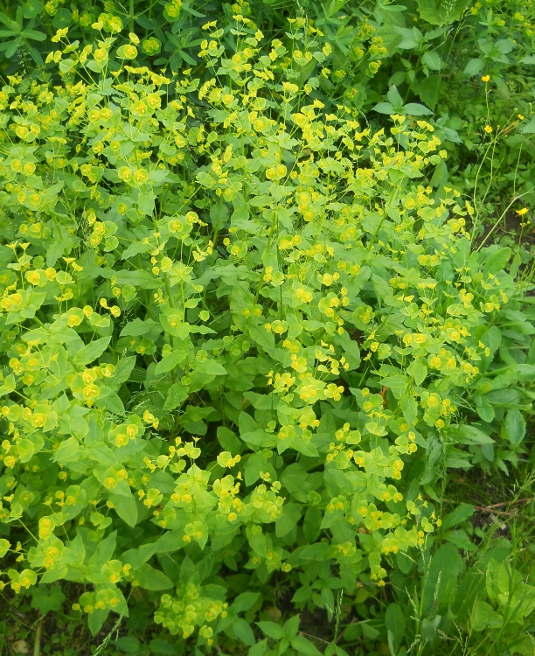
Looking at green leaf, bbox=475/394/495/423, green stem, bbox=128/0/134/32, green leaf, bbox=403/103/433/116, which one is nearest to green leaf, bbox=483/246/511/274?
green leaf, bbox=475/394/495/423

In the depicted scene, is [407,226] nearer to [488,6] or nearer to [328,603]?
[328,603]

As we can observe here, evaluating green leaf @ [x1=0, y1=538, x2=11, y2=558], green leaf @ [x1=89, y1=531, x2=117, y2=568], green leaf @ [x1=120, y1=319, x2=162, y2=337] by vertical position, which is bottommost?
green leaf @ [x1=89, y1=531, x2=117, y2=568]

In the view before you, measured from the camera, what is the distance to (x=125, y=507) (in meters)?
1.88

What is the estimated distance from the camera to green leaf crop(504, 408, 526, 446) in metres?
2.66

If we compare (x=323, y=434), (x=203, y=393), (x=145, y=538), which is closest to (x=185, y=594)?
(x=145, y=538)

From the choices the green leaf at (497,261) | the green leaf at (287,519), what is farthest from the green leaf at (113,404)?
the green leaf at (497,261)

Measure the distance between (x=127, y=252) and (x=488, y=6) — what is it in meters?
2.97

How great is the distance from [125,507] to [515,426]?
1.72 m

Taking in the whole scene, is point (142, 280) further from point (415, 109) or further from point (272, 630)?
point (415, 109)

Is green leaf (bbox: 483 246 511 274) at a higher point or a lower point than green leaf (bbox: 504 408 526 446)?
higher

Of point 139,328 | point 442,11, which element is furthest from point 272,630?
point 442,11

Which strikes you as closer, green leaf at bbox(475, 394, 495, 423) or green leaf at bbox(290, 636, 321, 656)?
green leaf at bbox(290, 636, 321, 656)

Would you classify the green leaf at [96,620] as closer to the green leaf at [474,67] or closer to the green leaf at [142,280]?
the green leaf at [142,280]

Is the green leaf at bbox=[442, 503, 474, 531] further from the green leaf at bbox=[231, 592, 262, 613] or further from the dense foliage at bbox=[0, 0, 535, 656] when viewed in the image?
the green leaf at bbox=[231, 592, 262, 613]
